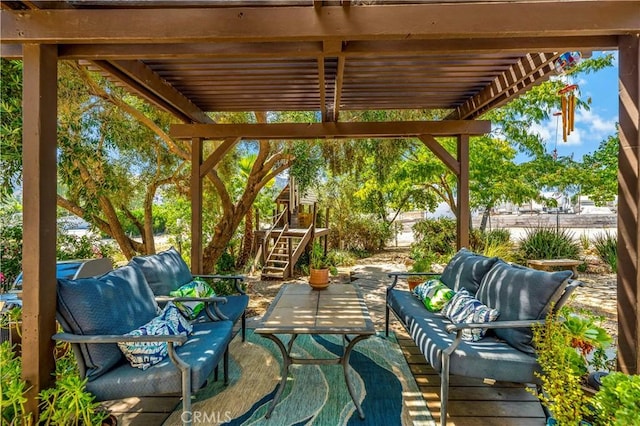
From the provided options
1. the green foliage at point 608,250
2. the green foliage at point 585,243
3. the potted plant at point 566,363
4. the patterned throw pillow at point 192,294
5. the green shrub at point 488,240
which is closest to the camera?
the potted plant at point 566,363

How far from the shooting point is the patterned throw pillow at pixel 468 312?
8.30 ft

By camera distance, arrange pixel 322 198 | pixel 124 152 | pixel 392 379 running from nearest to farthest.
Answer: pixel 392 379 < pixel 124 152 < pixel 322 198

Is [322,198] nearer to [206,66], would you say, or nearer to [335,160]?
[335,160]

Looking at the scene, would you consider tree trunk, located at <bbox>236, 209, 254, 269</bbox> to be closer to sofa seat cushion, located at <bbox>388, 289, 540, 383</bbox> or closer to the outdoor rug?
the outdoor rug

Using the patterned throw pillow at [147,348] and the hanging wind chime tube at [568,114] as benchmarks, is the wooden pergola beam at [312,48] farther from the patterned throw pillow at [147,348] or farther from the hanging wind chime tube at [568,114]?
the patterned throw pillow at [147,348]

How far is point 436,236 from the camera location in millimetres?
10055

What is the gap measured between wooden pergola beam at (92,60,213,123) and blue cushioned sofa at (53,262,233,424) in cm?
185

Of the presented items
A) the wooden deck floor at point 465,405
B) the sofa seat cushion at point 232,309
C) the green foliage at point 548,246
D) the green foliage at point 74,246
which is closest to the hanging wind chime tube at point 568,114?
the wooden deck floor at point 465,405

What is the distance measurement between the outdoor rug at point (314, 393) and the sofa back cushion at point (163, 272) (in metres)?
0.92

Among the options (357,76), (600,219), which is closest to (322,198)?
(357,76)

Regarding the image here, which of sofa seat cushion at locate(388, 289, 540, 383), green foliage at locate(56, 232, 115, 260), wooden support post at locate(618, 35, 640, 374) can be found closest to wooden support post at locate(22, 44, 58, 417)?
sofa seat cushion at locate(388, 289, 540, 383)

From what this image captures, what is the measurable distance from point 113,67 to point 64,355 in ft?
7.95

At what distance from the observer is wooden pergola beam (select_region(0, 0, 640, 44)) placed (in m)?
2.17

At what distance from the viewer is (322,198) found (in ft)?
37.5
